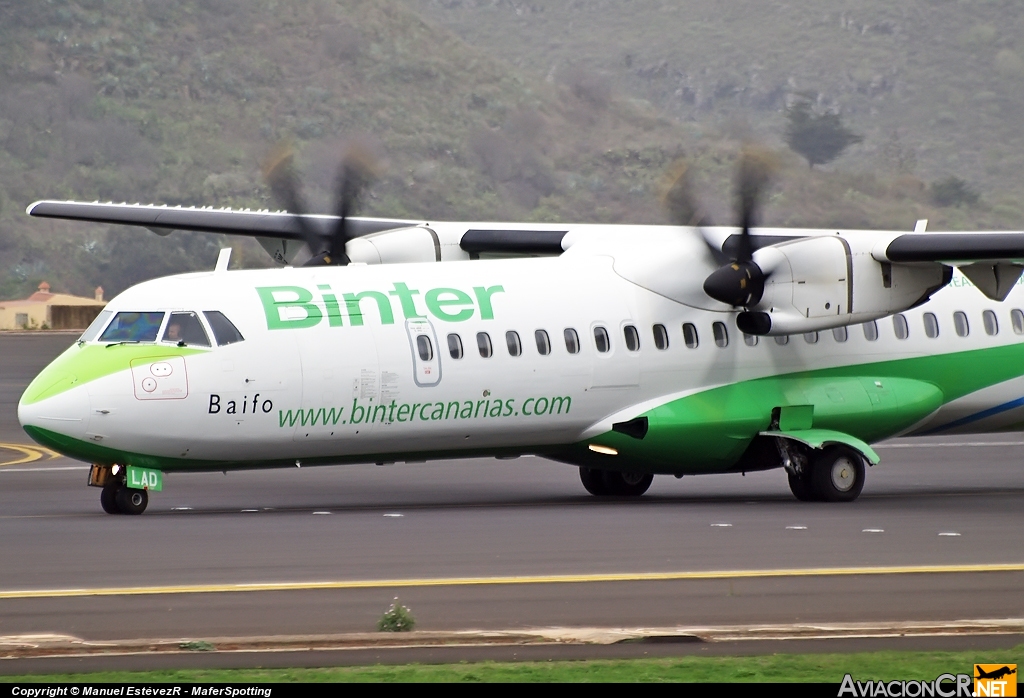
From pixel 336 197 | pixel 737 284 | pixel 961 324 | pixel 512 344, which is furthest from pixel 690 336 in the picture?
pixel 336 197

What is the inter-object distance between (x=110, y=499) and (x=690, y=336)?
24.8 ft

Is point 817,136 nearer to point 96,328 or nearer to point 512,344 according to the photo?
point 512,344

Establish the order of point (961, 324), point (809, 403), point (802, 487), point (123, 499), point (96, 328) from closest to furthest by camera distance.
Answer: point (96, 328) → point (123, 499) → point (802, 487) → point (809, 403) → point (961, 324)

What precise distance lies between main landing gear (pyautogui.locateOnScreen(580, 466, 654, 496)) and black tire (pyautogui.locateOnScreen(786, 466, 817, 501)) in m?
2.00

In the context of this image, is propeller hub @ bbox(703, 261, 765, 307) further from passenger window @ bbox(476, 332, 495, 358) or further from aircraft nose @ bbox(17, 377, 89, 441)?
aircraft nose @ bbox(17, 377, 89, 441)

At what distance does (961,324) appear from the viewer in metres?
23.7

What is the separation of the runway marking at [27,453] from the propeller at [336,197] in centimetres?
752

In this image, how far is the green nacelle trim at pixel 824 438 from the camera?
71.7ft

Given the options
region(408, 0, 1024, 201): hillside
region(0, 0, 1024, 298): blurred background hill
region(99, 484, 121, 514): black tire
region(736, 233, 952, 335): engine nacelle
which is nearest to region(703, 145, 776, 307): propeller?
region(736, 233, 952, 335): engine nacelle

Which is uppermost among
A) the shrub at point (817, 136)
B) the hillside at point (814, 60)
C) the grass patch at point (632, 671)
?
the hillside at point (814, 60)

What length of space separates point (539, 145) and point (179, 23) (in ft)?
96.9

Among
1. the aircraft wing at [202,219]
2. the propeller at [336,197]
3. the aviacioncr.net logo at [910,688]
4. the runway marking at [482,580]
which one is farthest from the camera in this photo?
the aircraft wing at [202,219]

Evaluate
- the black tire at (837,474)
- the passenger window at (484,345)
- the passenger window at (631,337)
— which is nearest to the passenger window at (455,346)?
the passenger window at (484,345)

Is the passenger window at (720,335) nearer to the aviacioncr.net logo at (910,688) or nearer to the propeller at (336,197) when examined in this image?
the propeller at (336,197)
